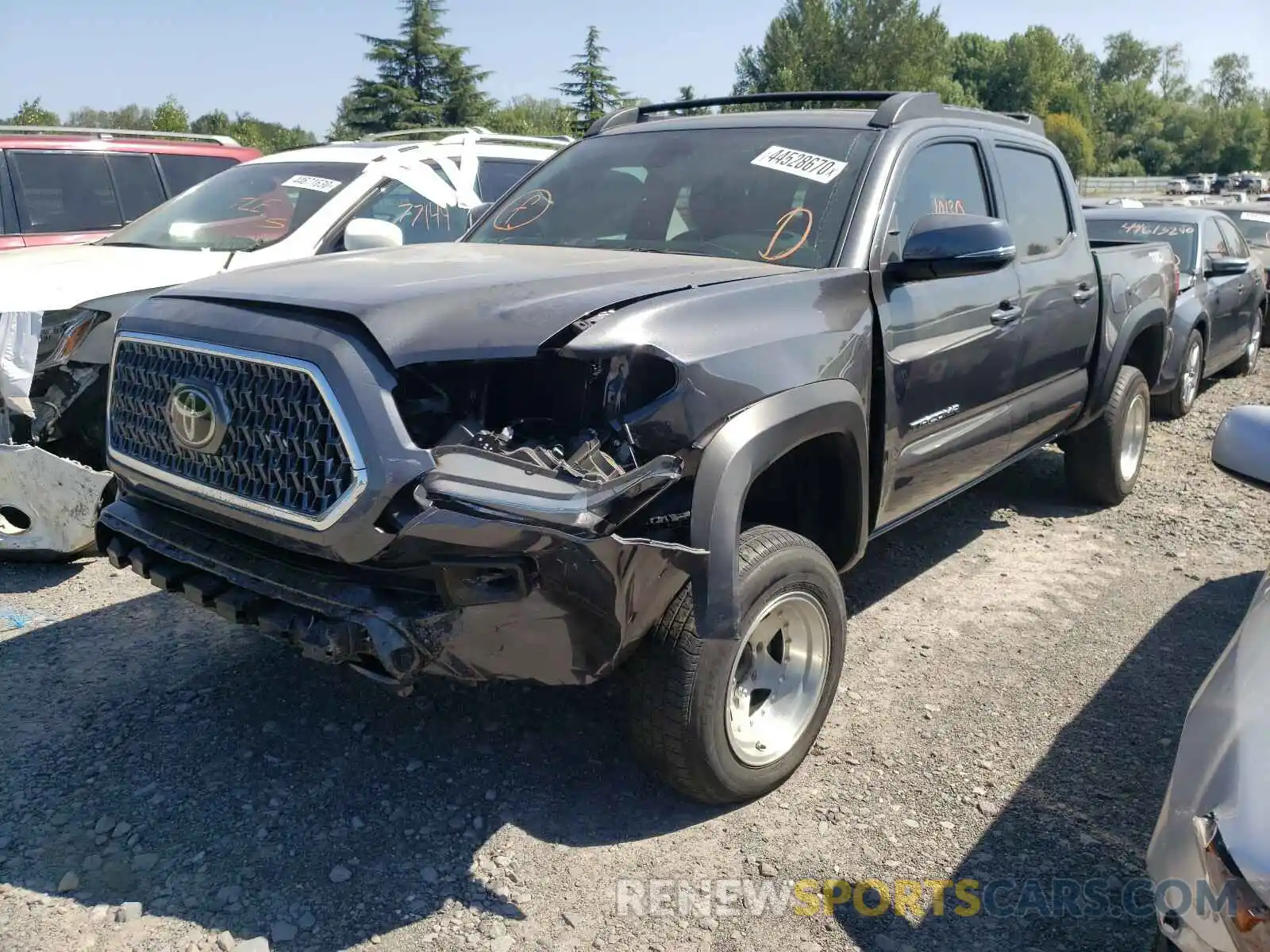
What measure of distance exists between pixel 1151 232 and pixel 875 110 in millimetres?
6664

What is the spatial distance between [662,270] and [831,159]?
102cm

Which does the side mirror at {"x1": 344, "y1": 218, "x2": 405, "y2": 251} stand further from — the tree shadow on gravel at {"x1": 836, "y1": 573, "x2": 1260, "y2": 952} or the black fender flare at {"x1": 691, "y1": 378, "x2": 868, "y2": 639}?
the tree shadow on gravel at {"x1": 836, "y1": 573, "x2": 1260, "y2": 952}

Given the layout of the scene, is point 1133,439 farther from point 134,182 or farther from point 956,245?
point 134,182

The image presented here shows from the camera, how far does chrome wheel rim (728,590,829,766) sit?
3.05 m

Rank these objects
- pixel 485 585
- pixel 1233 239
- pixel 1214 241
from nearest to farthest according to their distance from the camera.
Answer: pixel 485 585, pixel 1214 241, pixel 1233 239

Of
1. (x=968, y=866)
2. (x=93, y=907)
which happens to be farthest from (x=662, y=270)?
(x=93, y=907)

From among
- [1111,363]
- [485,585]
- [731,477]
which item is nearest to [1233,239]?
[1111,363]

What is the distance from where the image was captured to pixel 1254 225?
12.3 m

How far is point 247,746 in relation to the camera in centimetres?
329

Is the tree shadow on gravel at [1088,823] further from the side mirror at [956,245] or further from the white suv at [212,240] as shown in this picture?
the white suv at [212,240]

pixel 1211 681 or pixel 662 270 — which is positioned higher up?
pixel 662 270

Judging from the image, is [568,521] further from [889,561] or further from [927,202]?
[889,561]

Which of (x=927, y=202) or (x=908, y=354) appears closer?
(x=908, y=354)

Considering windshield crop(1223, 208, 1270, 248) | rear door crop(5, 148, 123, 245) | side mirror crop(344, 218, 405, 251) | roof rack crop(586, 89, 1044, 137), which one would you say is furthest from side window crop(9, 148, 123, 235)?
windshield crop(1223, 208, 1270, 248)
